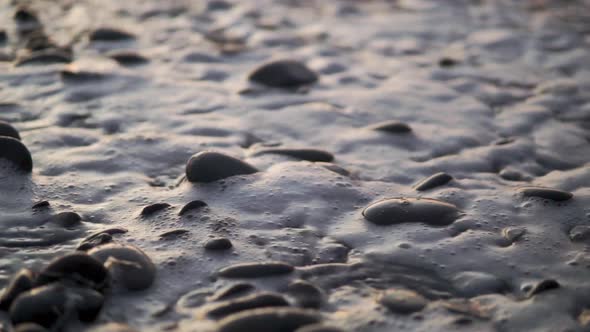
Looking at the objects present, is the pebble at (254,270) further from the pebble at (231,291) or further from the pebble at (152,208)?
the pebble at (152,208)

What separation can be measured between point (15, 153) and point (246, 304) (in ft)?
4.78

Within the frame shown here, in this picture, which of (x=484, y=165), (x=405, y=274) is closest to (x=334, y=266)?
(x=405, y=274)

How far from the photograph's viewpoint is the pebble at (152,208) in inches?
108

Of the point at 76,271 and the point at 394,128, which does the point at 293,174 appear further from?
Answer: the point at 76,271

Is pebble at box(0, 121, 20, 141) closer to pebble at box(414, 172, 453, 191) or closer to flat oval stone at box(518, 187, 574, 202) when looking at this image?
pebble at box(414, 172, 453, 191)

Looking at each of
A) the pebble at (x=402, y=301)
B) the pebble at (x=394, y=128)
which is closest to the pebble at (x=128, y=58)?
the pebble at (x=394, y=128)

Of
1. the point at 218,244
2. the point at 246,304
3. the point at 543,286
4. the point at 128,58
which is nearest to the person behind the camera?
the point at 246,304

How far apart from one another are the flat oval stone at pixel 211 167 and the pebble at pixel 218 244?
0.51 m

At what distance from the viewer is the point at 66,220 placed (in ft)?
8.77

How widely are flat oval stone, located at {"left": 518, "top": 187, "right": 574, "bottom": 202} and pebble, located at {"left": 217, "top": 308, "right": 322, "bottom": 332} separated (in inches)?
52.6

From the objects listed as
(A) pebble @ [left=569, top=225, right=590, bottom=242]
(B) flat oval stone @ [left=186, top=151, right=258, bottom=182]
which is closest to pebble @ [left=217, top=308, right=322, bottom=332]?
(B) flat oval stone @ [left=186, top=151, right=258, bottom=182]

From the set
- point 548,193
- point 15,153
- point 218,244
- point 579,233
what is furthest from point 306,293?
point 15,153

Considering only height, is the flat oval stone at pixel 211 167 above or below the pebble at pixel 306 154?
below

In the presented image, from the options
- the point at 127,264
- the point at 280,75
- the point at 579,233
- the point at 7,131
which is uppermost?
the point at 280,75
